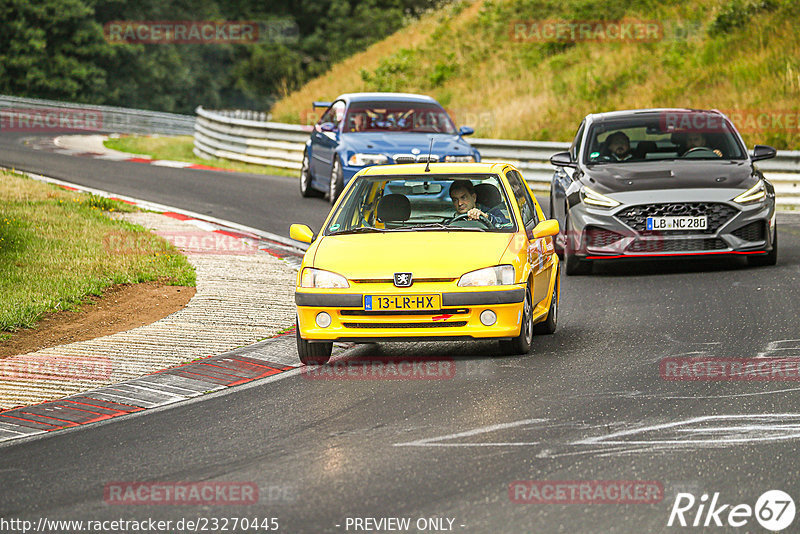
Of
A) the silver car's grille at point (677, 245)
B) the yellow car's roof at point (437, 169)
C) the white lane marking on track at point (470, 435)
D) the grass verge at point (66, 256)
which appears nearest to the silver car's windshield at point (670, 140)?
the silver car's grille at point (677, 245)

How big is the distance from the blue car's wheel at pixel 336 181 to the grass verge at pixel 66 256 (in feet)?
9.81

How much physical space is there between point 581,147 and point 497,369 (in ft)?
20.3

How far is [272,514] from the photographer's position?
5922 mm

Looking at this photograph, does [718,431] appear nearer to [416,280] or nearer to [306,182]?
[416,280]

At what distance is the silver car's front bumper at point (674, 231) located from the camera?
13469 millimetres

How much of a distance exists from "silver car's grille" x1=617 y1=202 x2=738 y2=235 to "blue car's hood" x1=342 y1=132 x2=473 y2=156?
601 cm

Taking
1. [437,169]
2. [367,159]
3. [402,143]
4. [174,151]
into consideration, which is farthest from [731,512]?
[174,151]

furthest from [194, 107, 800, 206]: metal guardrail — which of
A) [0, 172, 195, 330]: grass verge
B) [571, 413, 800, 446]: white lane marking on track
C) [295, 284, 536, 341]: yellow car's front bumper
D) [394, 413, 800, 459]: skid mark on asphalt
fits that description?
[394, 413, 800, 459]: skid mark on asphalt

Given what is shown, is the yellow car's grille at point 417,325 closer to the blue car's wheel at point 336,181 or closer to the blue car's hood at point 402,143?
the blue car's hood at point 402,143

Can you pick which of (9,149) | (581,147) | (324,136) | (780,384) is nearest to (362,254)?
(780,384)

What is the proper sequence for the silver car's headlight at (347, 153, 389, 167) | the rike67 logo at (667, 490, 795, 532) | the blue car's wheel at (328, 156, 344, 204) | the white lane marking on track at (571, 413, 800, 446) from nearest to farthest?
the rike67 logo at (667, 490, 795, 532) < the white lane marking on track at (571, 413, 800, 446) < the silver car's headlight at (347, 153, 389, 167) < the blue car's wheel at (328, 156, 344, 204)

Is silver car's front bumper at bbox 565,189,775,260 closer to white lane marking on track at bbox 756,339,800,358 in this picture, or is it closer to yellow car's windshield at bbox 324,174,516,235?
yellow car's windshield at bbox 324,174,516,235

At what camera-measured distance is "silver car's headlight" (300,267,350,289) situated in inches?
373

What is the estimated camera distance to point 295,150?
2695 centimetres
